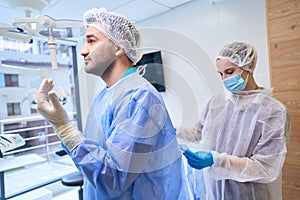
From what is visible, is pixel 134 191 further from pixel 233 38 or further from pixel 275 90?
pixel 233 38

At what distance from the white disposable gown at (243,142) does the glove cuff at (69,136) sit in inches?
26.6

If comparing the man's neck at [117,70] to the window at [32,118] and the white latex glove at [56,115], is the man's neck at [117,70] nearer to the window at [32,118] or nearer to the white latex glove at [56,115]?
the white latex glove at [56,115]

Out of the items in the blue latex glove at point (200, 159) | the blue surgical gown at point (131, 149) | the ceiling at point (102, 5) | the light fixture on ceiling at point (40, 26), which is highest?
the ceiling at point (102, 5)

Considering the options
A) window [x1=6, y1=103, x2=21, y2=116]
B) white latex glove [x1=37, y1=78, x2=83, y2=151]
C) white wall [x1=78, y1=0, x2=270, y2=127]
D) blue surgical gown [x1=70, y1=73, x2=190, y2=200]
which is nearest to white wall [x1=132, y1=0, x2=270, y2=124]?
white wall [x1=78, y1=0, x2=270, y2=127]

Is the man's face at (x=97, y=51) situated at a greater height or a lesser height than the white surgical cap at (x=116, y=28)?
lesser

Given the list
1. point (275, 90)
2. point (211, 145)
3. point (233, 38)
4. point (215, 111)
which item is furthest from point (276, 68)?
point (211, 145)

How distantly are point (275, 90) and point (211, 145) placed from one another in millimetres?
794

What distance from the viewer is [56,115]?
0.77 m

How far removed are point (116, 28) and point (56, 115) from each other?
42 centimetres

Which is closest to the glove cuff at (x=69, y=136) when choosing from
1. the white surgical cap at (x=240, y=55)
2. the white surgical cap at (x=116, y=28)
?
the white surgical cap at (x=116, y=28)

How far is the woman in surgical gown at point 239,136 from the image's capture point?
1.05 m

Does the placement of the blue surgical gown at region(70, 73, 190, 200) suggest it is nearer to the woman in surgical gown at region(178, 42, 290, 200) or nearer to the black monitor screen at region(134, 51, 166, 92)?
the woman in surgical gown at region(178, 42, 290, 200)

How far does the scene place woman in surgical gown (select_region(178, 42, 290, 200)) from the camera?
1052mm

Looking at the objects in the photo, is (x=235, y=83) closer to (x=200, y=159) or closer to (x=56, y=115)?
(x=200, y=159)
